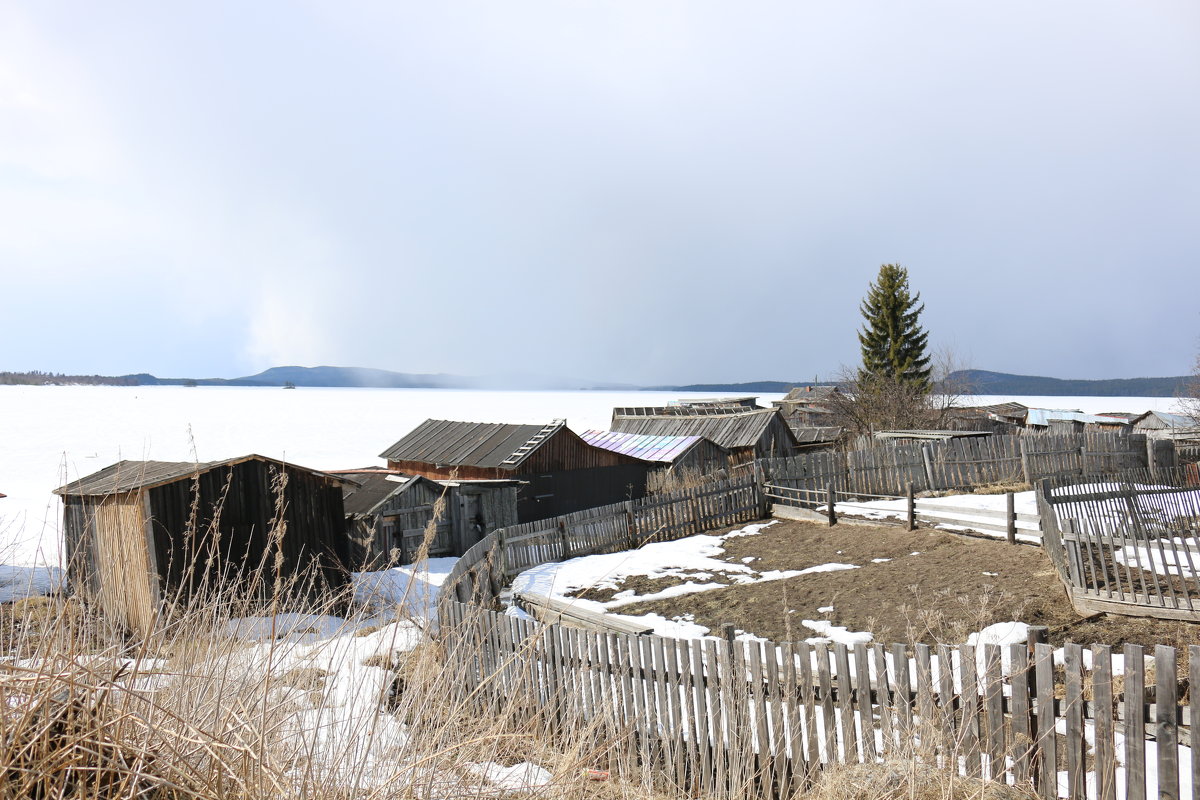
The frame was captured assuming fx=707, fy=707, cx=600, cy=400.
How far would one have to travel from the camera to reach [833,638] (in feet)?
27.8

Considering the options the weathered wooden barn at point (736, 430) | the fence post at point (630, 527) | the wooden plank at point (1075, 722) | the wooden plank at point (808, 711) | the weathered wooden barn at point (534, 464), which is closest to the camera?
the wooden plank at point (1075, 722)

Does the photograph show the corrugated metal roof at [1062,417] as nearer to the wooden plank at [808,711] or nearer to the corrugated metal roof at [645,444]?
the corrugated metal roof at [645,444]

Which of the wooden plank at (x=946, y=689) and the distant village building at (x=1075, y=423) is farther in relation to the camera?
the distant village building at (x=1075, y=423)

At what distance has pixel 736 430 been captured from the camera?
3616cm

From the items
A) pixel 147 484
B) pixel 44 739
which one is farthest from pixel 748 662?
pixel 147 484

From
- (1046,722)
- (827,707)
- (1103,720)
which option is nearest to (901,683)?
(827,707)

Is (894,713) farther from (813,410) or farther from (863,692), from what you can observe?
(813,410)

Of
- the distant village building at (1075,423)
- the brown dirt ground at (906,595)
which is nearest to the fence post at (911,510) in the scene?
the brown dirt ground at (906,595)

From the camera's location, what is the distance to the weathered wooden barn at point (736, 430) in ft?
114

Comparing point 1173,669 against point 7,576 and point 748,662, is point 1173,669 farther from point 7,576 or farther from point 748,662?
point 7,576

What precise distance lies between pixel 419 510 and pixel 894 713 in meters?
19.1

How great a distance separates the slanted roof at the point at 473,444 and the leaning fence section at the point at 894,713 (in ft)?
65.6

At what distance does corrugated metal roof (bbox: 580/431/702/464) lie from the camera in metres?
31.3

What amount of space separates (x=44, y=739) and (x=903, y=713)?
4.77 meters
